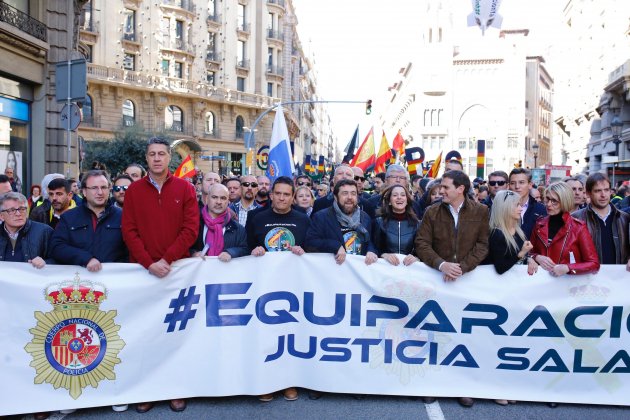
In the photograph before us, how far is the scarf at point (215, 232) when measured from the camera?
5.39m

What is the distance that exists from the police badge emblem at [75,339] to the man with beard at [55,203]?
141cm

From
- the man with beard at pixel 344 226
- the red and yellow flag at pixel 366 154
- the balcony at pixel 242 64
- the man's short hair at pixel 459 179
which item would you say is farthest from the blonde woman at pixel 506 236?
the balcony at pixel 242 64

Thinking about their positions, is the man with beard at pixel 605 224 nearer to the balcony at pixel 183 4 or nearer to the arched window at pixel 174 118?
the arched window at pixel 174 118

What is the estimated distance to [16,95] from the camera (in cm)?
1435

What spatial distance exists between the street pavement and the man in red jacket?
109cm

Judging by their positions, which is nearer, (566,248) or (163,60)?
(566,248)

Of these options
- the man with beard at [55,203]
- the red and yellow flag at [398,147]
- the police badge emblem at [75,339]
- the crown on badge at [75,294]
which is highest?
the red and yellow flag at [398,147]

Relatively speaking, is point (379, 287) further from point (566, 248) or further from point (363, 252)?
point (566, 248)

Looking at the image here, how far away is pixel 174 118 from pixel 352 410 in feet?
141

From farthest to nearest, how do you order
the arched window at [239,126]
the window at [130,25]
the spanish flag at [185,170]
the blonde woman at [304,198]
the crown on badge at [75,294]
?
1. the arched window at [239,126]
2. the window at [130,25]
3. the spanish flag at [185,170]
4. the blonde woman at [304,198]
5. the crown on badge at [75,294]

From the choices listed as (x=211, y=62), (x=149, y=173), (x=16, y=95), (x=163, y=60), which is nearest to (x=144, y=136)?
(x=163, y=60)

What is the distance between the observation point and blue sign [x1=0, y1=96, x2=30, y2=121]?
13867 millimetres

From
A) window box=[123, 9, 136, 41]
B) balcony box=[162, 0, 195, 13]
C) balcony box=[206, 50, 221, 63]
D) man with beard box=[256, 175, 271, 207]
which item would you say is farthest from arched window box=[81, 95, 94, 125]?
man with beard box=[256, 175, 271, 207]

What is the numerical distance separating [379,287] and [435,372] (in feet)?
2.71
